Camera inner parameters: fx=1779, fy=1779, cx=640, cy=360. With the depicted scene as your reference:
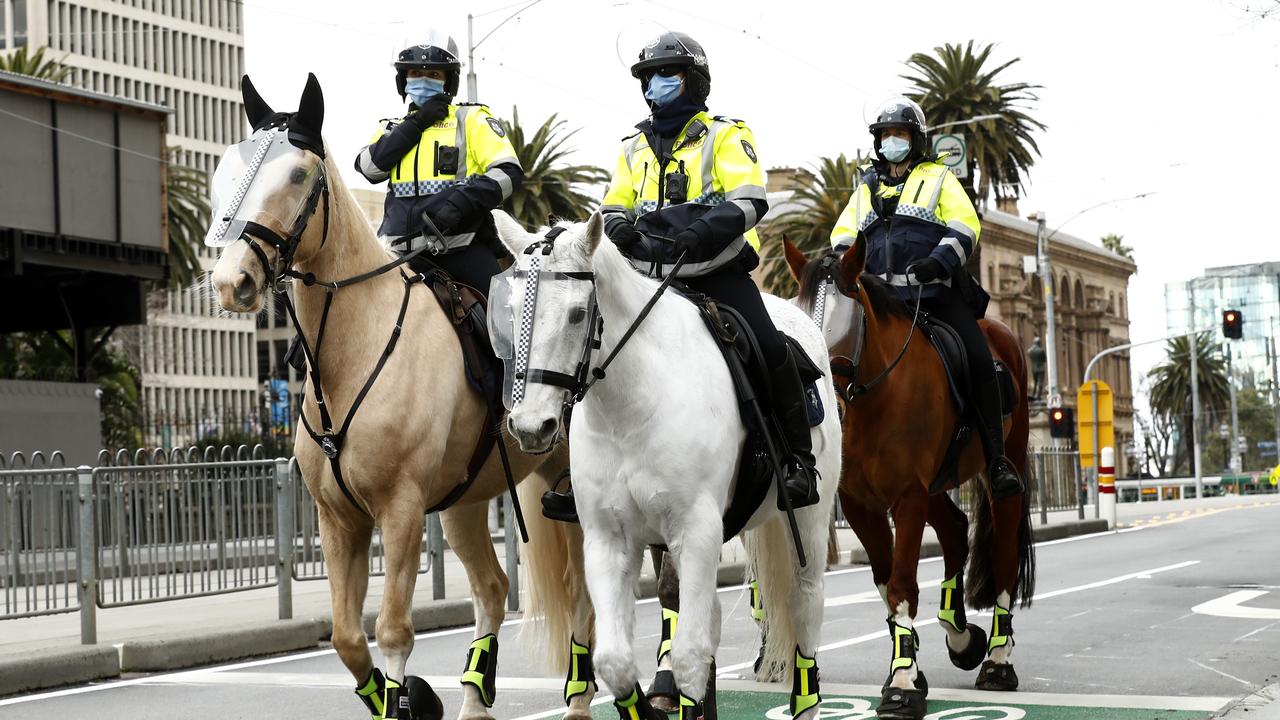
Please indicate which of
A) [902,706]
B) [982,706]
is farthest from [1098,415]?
[902,706]

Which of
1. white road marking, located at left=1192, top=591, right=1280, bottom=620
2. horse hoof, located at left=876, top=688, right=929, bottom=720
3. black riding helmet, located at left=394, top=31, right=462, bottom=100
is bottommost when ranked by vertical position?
white road marking, located at left=1192, top=591, right=1280, bottom=620

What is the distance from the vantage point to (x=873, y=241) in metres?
10.7

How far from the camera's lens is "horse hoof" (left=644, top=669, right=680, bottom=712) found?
299 inches

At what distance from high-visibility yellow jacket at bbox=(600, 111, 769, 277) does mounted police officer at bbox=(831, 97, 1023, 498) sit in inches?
106

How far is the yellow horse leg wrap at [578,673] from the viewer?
8.37m

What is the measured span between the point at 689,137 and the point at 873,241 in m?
3.15

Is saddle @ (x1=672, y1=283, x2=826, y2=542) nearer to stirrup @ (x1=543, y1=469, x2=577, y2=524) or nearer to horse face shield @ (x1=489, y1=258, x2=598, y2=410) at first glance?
stirrup @ (x1=543, y1=469, x2=577, y2=524)

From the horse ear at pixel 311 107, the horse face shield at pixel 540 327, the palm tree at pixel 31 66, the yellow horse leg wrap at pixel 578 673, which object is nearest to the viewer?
the horse face shield at pixel 540 327

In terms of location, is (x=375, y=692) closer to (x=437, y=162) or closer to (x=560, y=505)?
(x=560, y=505)

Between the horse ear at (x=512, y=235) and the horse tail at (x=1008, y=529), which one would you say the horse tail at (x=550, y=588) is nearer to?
the horse ear at (x=512, y=235)

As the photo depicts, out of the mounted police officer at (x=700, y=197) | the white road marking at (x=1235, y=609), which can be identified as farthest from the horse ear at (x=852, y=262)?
the white road marking at (x=1235, y=609)

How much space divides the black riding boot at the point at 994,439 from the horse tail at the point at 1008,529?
48 cm

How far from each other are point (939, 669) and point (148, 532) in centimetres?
664

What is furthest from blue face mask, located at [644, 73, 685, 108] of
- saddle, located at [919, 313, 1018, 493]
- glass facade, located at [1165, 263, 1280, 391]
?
glass facade, located at [1165, 263, 1280, 391]
